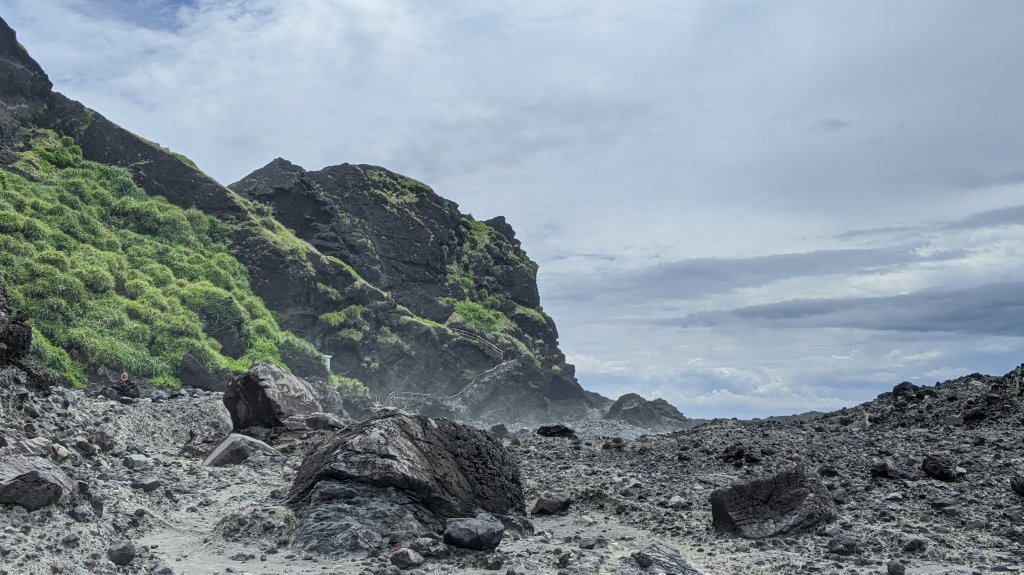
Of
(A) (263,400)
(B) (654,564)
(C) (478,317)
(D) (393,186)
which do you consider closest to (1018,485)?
(B) (654,564)

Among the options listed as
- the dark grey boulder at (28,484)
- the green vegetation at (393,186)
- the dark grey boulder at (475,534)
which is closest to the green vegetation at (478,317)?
the green vegetation at (393,186)

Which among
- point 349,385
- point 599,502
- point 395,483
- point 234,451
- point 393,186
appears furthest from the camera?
point 393,186

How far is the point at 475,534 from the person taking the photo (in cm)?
953

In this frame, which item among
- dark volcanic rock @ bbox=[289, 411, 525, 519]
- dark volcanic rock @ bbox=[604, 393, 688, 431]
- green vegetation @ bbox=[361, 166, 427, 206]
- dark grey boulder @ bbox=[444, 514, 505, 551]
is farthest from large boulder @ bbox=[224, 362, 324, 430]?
green vegetation @ bbox=[361, 166, 427, 206]

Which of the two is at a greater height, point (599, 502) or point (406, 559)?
point (599, 502)

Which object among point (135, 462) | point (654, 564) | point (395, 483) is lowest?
point (654, 564)

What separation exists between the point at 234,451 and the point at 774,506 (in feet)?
33.7

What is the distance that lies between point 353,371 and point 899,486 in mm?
55698

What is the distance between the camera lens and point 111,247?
45.7 m

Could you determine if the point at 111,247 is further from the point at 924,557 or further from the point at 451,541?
the point at 924,557

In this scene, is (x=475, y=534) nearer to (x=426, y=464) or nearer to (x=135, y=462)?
(x=426, y=464)

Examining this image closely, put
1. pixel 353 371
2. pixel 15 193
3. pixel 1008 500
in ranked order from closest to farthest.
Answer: pixel 1008 500, pixel 15 193, pixel 353 371

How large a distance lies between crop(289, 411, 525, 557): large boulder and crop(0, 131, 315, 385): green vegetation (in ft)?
90.5

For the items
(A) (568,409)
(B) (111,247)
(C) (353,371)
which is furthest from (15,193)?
(A) (568,409)
